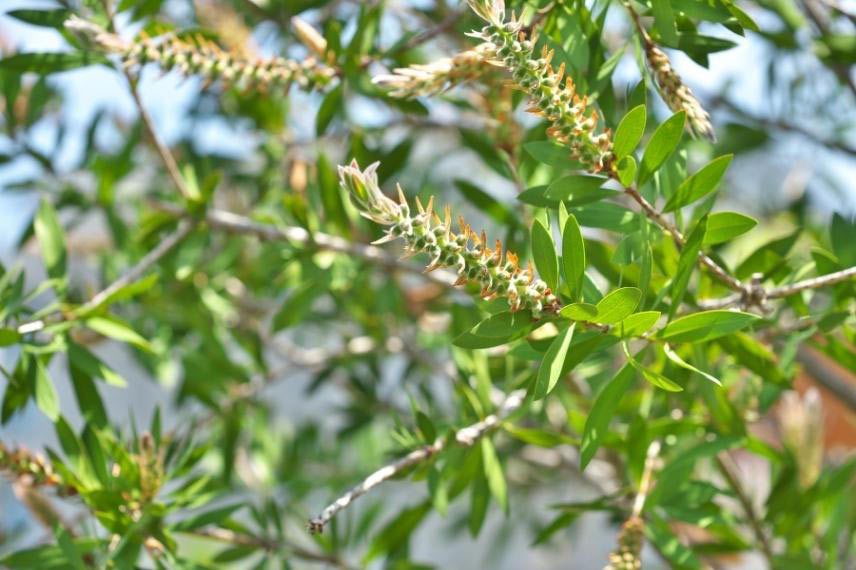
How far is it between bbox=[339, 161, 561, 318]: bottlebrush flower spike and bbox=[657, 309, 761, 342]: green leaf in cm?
8

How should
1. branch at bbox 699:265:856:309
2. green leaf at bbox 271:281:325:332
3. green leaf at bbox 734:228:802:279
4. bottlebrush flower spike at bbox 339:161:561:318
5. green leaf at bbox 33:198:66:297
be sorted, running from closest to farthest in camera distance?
1. bottlebrush flower spike at bbox 339:161:561:318
2. branch at bbox 699:265:856:309
3. green leaf at bbox 734:228:802:279
4. green leaf at bbox 33:198:66:297
5. green leaf at bbox 271:281:325:332

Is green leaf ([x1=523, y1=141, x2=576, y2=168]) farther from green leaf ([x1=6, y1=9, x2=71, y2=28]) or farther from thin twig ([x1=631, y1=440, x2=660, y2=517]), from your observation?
green leaf ([x1=6, y1=9, x2=71, y2=28])

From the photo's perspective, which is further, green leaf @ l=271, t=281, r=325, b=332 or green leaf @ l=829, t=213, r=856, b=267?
green leaf @ l=271, t=281, r=325, b=332

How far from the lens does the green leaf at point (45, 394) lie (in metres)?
0.59

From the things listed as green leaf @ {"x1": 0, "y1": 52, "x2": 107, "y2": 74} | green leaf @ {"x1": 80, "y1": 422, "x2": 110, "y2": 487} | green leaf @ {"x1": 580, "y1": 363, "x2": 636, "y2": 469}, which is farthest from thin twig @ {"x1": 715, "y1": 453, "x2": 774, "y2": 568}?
green leaf @ {"x1": 0, "y1": 52, "x2": 107, "y2": 74}

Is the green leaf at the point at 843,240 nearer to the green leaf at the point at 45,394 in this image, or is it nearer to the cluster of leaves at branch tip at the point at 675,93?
the cluster of leaves at branch tip at the point at 675,93

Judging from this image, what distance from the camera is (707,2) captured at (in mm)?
441

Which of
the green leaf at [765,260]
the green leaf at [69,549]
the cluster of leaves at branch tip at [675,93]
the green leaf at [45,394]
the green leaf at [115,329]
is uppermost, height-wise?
the cluster of leaves at branch tip at [675,93]

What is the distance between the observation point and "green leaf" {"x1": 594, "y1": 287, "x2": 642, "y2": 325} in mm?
372

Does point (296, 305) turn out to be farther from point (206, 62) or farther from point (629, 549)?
point (629, 549)

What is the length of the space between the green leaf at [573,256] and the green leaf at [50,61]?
16.1 inches

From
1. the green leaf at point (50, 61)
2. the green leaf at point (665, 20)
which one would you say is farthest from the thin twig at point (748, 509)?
the green leaf at point (50, 61)

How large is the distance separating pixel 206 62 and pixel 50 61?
15cm

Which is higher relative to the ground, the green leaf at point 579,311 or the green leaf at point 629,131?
the green leaf at point 629,131
